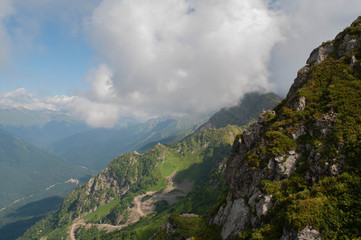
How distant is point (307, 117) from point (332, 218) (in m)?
25.8

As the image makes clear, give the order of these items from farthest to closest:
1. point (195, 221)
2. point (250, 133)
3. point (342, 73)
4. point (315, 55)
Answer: point (195, 221)
point (315, 55)
point (250, 133)
point (342, 73)

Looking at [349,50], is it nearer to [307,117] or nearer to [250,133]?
[307,117]

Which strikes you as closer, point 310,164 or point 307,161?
point 310,164

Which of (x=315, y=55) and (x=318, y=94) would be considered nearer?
(x=318, y=94)

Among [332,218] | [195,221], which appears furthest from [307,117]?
[195,221]

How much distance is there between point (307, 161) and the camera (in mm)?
37250

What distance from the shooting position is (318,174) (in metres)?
32.6

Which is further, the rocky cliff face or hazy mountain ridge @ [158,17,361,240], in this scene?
the rocky cliff face

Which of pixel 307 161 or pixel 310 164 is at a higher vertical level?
pixel 307 161

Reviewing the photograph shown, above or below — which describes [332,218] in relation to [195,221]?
above

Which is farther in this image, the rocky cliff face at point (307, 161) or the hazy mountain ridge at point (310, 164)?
the rocky cliff face at point (307, 161)

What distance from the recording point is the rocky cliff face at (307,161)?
85.4ft

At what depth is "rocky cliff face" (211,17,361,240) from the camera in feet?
85.4

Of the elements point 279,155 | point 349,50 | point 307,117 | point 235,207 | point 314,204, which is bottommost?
point 235,207
